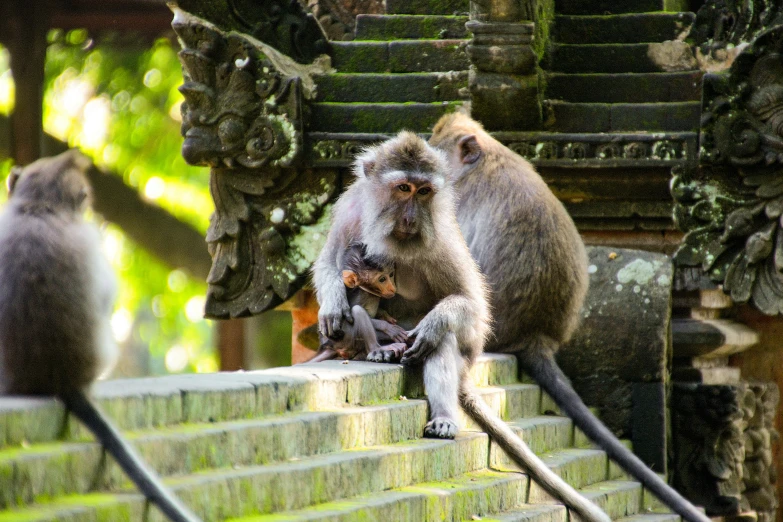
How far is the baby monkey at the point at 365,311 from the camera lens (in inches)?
212

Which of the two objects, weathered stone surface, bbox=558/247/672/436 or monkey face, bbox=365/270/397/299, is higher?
monkey face, bbox=365/270/397/299

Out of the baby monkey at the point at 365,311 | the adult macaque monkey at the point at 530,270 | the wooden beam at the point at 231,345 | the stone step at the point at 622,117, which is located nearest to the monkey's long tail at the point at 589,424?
the adult macaque monkey at the point at 530,270

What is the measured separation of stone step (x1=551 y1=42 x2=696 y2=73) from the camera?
8203mm

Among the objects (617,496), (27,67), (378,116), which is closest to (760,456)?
(617,496)

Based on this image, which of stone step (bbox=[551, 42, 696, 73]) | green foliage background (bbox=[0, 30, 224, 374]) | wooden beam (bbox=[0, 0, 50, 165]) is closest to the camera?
stone step (bbox=[551, 42, 696, 73])

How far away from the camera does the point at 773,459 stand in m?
8.46

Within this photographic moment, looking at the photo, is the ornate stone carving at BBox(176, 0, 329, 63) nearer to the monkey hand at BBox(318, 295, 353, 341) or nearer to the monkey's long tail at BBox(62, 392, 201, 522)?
the monkey hand at BBox(318, 295, 353, 341)

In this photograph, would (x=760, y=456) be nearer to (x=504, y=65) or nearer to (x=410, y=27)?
(x=504, y=65)

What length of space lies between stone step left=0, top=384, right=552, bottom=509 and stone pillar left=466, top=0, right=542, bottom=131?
272 cm

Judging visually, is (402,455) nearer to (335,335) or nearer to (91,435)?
(335,335)

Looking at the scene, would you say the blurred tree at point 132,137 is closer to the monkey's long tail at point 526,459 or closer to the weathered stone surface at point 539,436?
the weathered stone surface at point 539,436

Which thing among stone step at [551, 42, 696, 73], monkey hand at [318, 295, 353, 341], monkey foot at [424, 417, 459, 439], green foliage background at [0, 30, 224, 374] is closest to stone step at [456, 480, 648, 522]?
monkey foot at [424, 417, 459, 439]

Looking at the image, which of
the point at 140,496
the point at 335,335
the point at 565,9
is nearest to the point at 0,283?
the point at 140,496

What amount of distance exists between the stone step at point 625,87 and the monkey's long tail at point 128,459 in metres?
5.44
